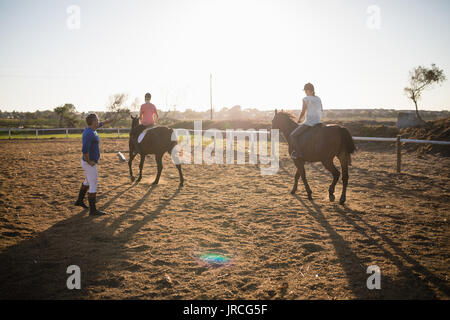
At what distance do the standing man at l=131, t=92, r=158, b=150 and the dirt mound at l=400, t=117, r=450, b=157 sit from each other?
49.1 feet

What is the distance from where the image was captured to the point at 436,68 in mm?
33188

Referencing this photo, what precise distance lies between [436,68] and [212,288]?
140 feet

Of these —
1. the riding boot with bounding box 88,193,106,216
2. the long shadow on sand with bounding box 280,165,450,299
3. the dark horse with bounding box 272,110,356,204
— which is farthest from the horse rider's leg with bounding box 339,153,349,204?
the riding boot with bounding box 88,193,106,216

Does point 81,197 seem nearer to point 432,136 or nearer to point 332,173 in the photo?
point 332,173

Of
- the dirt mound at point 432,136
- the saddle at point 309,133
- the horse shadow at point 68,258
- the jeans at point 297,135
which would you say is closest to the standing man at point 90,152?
the horse shadow at point 68,258

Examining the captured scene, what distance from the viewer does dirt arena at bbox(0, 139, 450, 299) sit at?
3162 millimetres

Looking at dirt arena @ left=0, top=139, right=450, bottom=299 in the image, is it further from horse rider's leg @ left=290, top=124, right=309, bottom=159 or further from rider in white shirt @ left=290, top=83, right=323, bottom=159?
rider in white shirt @ left=290, top=83, right=323, bottom=159

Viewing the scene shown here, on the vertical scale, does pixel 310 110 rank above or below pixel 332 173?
above

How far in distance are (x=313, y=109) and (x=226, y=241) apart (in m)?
4.01

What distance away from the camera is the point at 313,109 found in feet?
21.3

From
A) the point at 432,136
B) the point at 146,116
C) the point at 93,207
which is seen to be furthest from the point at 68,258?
the point at 432,136

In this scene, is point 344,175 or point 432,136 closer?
point 344,175

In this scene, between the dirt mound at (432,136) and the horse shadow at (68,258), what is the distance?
633 inches
